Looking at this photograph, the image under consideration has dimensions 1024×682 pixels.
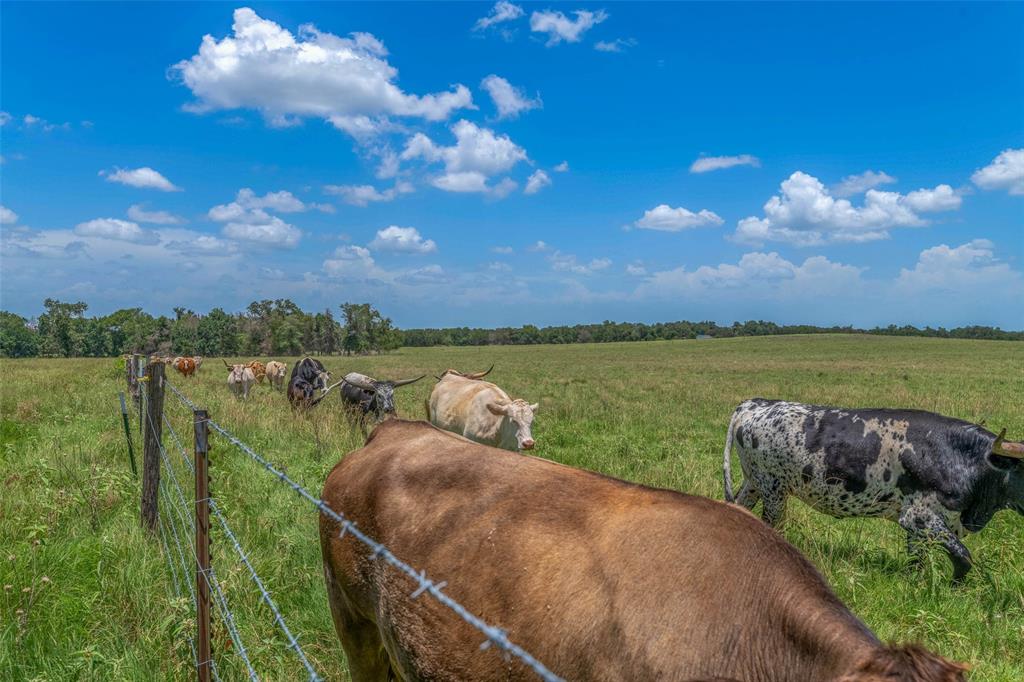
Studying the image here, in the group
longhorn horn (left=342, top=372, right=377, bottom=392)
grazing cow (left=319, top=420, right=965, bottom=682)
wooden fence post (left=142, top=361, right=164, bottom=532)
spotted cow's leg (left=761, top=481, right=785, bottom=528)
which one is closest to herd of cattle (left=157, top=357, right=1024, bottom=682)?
grazing cow (left=319, top=420, right=965, bottom=682)

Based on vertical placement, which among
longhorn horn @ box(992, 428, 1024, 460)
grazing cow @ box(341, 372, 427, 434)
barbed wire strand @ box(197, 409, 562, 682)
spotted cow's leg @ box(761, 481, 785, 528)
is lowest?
spotted cow's leg @ box(761, 481, 785, 528)

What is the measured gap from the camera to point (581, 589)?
7.07ft

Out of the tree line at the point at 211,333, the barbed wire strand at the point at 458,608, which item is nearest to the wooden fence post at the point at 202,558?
the barbed wire strand at the point at 458,608

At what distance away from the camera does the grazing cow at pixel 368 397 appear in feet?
46.7

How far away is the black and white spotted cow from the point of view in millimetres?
5672

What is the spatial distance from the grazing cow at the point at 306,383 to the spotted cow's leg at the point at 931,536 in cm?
1398

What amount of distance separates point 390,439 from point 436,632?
1258 mm

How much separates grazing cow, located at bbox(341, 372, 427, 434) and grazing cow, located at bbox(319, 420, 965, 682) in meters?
10.6

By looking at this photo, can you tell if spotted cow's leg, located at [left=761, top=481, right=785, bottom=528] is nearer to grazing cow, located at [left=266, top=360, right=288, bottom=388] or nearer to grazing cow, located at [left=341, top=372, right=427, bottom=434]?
grazing cow, located at [left=341, top=372, right=427, bottom=434]

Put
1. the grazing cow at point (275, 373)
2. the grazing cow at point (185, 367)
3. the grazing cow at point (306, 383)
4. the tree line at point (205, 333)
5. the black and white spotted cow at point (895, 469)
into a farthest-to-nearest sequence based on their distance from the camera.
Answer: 1. the tree line at point (205, 333)
2. the grazing cow at point (185, 367)
3. the grazing cow at point (275, 373)
4. the grazing cow at point (306, 383)
5. the black and white spotted cow at point (895, 469)

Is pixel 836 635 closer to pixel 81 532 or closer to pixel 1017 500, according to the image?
pixel 1017 500

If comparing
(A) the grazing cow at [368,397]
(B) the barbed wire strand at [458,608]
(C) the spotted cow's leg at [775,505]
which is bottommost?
(C) the spotted cow's leg at [775,505]

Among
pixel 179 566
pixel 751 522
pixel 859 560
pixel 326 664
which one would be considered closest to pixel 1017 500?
pixel 859 560

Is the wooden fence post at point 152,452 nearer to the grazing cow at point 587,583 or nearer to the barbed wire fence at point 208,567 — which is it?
the barbed wire fence at point 208,567
